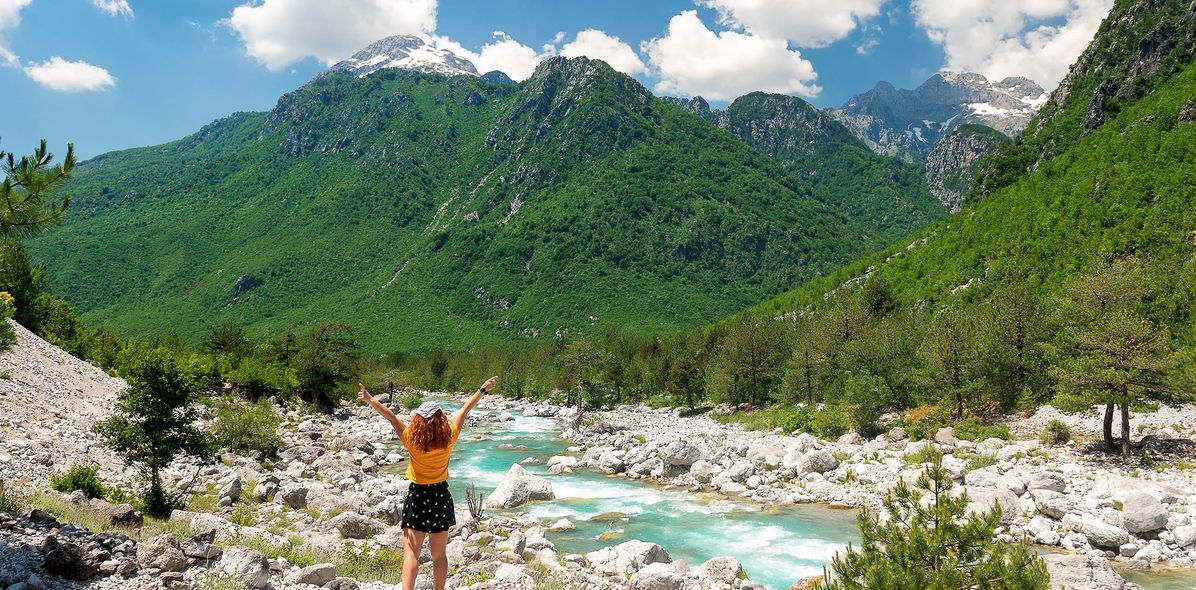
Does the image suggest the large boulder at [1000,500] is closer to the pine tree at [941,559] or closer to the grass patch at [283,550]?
the pine tree at [941,559]

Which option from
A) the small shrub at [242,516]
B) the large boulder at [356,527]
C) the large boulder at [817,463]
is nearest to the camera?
the large boulder at [356,527]

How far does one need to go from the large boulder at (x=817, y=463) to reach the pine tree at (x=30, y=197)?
95.0 ft

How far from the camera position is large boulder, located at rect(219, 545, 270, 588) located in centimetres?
960

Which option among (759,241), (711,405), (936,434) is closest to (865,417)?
(936,434)

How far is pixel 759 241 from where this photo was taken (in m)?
195

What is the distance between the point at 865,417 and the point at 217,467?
35.5 metres

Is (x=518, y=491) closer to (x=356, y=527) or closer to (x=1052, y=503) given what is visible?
(x=356, y=527)

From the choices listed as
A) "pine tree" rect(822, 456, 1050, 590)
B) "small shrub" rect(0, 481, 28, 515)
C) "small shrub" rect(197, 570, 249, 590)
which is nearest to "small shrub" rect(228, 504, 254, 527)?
"small shrub" rect(0, 481, 28, 515)

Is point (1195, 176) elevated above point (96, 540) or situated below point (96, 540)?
above

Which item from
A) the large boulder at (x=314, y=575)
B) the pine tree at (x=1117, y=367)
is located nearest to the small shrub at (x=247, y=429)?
the large boulder at (x=314, y=575)

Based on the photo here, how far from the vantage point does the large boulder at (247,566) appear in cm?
960

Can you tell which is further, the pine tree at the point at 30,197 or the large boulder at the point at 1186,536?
the large boulder at the point at 1186,536

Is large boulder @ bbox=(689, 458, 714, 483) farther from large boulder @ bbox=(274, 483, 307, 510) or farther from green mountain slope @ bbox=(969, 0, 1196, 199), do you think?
green mountain slope @ bbox=(969, 0, 1196, 199)

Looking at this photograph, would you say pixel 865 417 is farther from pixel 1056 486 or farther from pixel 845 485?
pixel 1056 486
